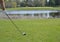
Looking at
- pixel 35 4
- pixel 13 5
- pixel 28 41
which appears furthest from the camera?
pixel 35 4

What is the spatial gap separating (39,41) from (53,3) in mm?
50584

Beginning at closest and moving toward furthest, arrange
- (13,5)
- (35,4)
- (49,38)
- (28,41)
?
(28,41) → (49,38) → (13,5) → (35,4)

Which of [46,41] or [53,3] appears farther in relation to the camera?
[53,3]

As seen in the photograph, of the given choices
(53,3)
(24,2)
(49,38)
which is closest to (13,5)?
(24,2)

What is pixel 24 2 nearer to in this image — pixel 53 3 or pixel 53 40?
pixel 53 3

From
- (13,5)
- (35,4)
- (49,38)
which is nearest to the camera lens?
(49,38)

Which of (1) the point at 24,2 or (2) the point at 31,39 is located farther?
(1) the point at 24,2

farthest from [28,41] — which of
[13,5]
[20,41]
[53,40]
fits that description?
[13,5]

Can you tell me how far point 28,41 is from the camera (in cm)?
823

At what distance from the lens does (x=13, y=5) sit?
51750 mm

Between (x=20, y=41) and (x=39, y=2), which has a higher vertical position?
(x=20, y=41)

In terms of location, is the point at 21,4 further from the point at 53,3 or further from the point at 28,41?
the point at 28,41

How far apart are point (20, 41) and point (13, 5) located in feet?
144

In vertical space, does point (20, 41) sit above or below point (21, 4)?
above
